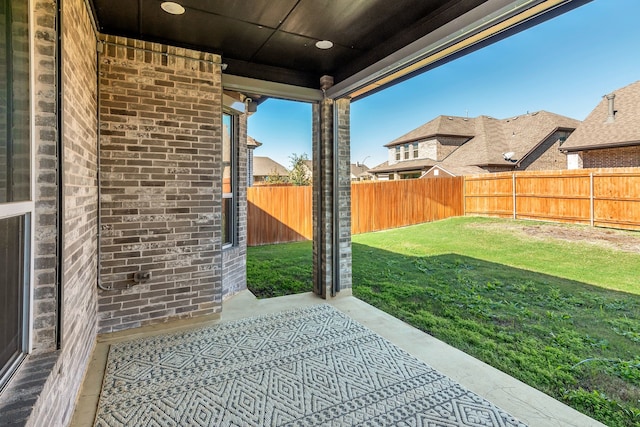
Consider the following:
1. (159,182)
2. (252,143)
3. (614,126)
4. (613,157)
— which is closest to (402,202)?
(252,143)

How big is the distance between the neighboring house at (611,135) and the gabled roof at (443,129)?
23.1 ft

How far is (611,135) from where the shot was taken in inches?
367

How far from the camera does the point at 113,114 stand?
9.80 feet

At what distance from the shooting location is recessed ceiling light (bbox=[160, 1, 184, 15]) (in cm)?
250

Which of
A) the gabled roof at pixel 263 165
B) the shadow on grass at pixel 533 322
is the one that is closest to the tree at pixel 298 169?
the gabled roof at pixel 263 165

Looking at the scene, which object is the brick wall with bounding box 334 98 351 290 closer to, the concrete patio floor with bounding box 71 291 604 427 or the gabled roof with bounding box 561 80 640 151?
the concrete patio floor with bounding box 71 291 604 427

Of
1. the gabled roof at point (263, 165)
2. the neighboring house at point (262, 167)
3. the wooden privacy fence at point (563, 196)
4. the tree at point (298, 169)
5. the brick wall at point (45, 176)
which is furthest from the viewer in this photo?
the gabled roof at point (263, 165)

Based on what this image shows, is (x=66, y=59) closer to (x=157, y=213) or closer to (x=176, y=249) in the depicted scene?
(x=157, y=213)

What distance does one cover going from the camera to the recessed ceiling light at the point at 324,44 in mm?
3162

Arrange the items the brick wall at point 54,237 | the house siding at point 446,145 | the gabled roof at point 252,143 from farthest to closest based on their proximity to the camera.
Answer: the house siding at point 446,145 < the gabled roof at point 252,143 < the brick wall at point 54,237

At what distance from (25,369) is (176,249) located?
1.92 meters

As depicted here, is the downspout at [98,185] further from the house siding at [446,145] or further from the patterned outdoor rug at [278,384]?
the house siding at [446,145]

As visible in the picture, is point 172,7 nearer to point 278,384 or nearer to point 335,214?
point 335,214

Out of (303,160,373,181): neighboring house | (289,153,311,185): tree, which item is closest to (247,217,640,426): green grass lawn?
(303,160,373,181): neighboring house
